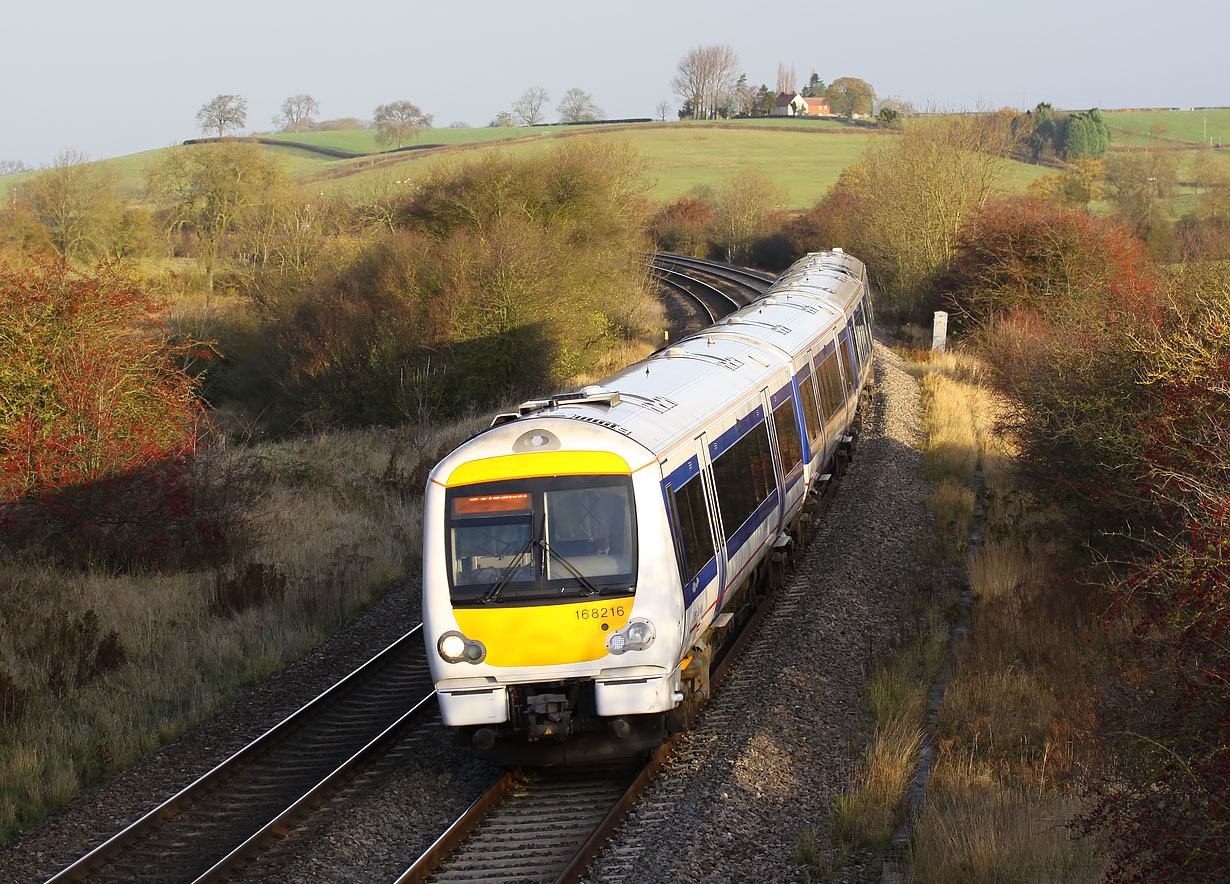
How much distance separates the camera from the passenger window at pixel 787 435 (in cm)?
1236

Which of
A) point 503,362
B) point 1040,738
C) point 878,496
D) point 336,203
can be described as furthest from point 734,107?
point 1040,738

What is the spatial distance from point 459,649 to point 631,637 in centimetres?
124

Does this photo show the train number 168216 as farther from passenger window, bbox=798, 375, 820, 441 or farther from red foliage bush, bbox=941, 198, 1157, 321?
red foliage bush, bbox=941, 198, 1157, 321

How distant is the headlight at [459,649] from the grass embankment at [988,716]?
2701mm

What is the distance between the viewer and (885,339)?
34719mm

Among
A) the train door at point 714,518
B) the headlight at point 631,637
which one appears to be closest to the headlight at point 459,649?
the headlight at point 631,637

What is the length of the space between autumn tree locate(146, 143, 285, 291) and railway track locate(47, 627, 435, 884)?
38.2m

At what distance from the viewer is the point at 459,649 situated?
7.77 meters

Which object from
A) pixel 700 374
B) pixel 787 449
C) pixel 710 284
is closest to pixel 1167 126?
pixel 710 284

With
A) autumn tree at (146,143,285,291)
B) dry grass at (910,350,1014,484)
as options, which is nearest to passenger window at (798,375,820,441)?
dry grass at (910,350,1014,484)

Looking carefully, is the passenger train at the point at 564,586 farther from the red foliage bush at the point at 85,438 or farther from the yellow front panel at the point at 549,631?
the red foliage bush at the point at 85,438

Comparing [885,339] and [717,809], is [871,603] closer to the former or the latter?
Answer: [717,809]

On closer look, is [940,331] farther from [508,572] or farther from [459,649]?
[459,649]

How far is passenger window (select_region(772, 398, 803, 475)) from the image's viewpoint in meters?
12.4
